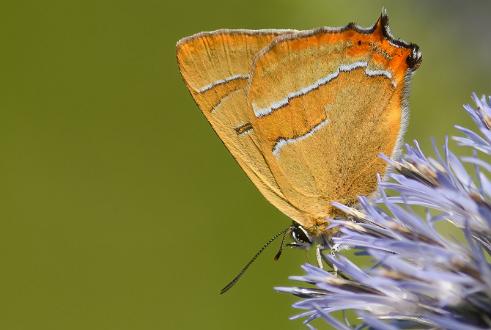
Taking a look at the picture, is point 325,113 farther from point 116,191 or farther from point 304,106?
point 116,191

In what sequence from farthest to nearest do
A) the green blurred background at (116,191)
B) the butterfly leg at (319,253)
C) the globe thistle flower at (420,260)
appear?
1. the green blurred background at (116,191)
2. the butterfly leg at (319,253)
3. the globe thistle flower at (420,260)

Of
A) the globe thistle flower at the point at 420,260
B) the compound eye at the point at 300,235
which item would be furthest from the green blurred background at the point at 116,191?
the globe thistle flower at the point at 420,260

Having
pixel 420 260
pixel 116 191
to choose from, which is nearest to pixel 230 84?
pixel 420 260

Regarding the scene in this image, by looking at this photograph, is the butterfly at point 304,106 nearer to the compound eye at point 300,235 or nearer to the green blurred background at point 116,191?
the compound eye at point 300,235

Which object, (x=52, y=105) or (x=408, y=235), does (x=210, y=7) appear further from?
(x=408, y=235)

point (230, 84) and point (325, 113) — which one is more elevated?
point (230, 84)
